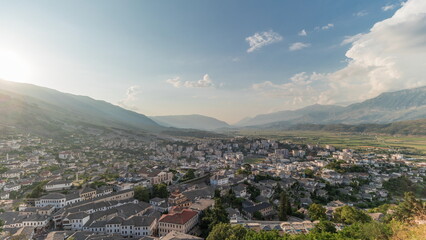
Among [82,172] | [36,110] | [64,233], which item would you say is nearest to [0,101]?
[36,110]

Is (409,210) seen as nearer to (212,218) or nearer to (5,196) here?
(212,218)

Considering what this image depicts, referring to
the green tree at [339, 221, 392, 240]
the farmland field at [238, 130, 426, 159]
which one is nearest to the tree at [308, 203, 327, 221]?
the green tree at [339, 221, 392, 240]

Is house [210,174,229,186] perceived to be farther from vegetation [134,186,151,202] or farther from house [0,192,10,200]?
house [0,192,10,200]

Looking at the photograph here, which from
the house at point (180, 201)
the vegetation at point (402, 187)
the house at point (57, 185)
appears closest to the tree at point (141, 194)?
the house at point (180, 201)

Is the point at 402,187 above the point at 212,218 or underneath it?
underneath

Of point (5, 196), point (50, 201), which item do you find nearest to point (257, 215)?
point (50, 201)

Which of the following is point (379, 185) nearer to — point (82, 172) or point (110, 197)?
point (110, 197)
